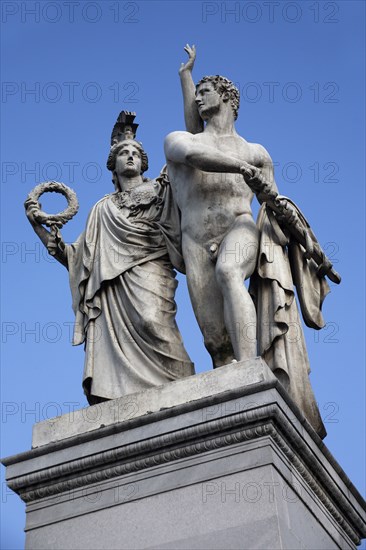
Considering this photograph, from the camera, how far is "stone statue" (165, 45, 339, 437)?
12477 millimetres

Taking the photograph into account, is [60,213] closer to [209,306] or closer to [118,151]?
[118,151]

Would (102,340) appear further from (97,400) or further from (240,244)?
(240,244)

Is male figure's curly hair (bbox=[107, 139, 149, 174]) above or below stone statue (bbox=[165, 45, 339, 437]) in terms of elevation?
above

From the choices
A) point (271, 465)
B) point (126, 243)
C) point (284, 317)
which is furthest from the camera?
point (126, 243)

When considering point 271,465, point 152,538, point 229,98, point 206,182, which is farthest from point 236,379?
point 229,98

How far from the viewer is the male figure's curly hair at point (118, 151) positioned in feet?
48.1

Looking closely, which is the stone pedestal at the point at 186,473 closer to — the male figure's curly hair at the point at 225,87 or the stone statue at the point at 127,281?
the stone statue at the point at 127,281

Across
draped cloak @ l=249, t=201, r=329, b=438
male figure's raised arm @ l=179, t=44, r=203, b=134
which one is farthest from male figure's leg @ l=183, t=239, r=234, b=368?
male figure's raised arm @ l=179, t=44, r=203, b=134

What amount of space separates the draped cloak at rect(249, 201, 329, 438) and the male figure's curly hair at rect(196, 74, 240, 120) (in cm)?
134

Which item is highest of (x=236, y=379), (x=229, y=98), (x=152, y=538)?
(x=229, y=98)

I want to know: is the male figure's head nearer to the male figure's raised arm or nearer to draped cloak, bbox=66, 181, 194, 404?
draped cloak, bbox=66, 181, 194, 404

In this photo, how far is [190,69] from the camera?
46.4ft

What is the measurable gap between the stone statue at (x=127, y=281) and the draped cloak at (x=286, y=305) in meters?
0.98

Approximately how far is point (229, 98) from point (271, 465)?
4630 millimetres
